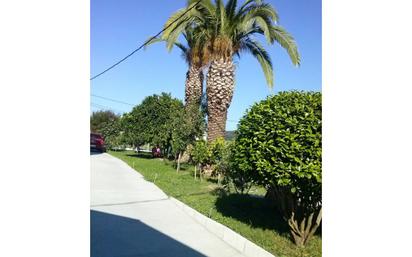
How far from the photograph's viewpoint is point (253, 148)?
5992mm

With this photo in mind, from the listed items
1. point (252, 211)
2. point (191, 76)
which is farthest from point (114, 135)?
point (252, 211)

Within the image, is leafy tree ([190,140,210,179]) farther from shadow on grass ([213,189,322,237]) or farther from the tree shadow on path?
the tree shadow on path

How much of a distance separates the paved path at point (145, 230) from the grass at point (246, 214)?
1.45ft

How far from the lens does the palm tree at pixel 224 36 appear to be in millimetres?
15039

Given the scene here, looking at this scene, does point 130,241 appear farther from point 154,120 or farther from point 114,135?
point 114,135

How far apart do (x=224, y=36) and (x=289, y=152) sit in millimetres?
10656

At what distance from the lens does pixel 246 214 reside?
8.38 metres

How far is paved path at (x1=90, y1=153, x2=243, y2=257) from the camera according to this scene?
19.5 feet

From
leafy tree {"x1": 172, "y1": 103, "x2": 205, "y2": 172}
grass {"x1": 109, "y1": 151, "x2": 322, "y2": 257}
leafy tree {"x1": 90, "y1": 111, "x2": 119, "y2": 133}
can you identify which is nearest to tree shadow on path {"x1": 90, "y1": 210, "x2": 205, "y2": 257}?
grass {"x1": 109, "y1": 151, "x2": 322, "y2": 257}

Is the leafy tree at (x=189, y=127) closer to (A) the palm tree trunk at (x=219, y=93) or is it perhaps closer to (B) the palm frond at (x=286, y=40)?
(A) the palm tree trunk at (x=219, y=93)
